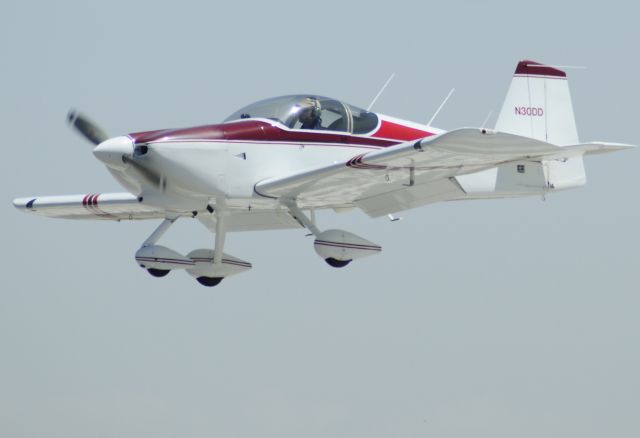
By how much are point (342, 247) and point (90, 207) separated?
4.81 meters

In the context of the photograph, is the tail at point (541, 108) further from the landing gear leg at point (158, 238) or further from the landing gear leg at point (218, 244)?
the landing gear leg at point (158, 238)

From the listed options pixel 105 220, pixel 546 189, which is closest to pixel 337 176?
pixel 546 189

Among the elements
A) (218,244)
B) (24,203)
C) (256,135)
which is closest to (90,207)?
(24,203)

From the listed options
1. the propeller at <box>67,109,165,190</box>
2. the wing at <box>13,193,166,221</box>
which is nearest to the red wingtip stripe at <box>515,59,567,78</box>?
the wing at <box>13,193,166,221</box>

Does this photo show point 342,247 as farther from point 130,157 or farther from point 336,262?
point 130,157

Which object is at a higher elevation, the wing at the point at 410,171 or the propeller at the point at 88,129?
the propeller at the point at 88,129

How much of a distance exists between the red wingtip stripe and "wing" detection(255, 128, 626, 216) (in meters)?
2.34

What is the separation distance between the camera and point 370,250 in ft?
60.7

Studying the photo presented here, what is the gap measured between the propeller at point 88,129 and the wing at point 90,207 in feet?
6.08

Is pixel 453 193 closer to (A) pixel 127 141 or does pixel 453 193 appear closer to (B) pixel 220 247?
(B) pixel 220 247

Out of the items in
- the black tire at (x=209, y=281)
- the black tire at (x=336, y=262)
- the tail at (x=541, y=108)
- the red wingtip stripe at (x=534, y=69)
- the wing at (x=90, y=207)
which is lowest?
the black tire at (x=336, y=262)

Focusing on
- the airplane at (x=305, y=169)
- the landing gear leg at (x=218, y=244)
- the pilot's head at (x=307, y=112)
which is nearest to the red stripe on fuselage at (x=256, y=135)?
the airplane at (x=305, y=169)

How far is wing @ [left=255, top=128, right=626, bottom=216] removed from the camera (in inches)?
649

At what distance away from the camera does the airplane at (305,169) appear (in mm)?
17406
